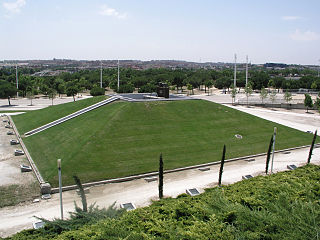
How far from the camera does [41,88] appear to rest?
89062 mm

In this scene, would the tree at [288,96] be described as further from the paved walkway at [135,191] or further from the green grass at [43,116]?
the green grass at [43,116]

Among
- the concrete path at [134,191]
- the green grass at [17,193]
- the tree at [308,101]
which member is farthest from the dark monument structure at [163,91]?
the tree at [308,101]

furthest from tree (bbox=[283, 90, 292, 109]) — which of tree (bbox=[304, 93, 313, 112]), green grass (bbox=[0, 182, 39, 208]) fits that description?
green grass (bbox=[0, 182, 39, 208])

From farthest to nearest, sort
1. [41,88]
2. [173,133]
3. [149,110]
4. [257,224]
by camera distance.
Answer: [41,88]
[149,110]
[173,133]
[257,224]

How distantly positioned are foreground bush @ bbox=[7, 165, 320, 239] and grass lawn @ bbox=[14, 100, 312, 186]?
34.1ft

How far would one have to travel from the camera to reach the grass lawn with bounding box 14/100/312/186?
992 inches

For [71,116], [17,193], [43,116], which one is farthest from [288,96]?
[17,193]

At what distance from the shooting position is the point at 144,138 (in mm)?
30219

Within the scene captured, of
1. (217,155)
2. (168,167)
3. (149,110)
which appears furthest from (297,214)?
(149,110)

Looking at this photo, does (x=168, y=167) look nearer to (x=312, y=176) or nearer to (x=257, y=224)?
(x=312, y=176)

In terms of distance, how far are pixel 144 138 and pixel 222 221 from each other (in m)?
18.8

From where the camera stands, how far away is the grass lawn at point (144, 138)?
2519 centimetres

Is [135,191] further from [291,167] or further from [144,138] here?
[291,167]

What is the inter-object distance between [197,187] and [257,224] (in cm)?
1107
